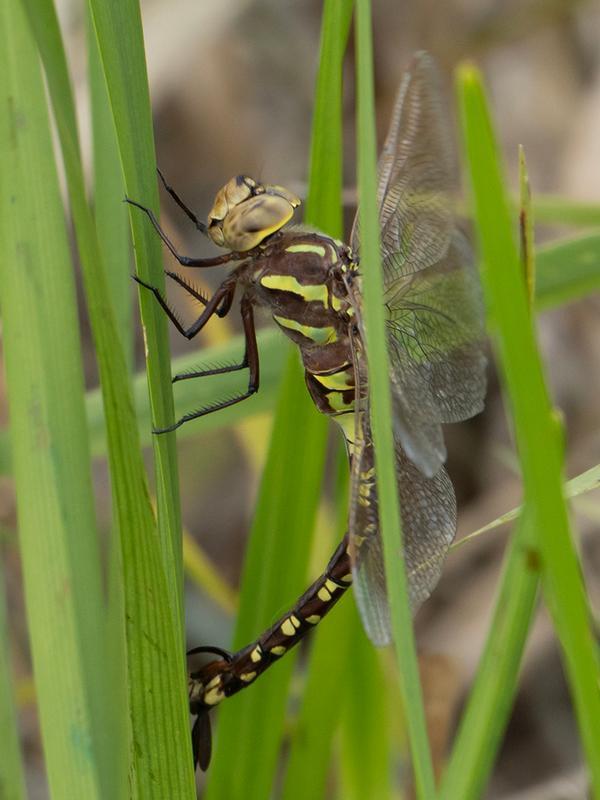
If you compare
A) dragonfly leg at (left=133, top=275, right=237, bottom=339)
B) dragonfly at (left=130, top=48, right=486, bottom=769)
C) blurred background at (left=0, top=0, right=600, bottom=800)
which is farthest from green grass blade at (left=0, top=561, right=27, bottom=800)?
blurred background at (left=0, top=0, right=600, bottom=800)

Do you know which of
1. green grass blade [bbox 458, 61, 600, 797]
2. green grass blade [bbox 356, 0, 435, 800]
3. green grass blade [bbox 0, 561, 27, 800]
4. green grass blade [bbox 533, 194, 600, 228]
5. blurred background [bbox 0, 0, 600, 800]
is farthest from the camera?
blurred background [bbox 0, 0, 600, 800]

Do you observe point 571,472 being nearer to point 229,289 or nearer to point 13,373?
point 229,289

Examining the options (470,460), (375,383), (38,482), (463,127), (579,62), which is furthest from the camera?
(579,62)

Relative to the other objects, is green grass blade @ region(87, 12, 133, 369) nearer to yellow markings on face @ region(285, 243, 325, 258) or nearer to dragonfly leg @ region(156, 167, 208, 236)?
dragonfly leg @ region(156, 167, 208, 236)

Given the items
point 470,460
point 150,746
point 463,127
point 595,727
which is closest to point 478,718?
point 595,727

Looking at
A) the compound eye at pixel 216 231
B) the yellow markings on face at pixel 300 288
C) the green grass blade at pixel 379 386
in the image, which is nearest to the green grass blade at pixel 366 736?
the yellow markings on face at pixel 300 288

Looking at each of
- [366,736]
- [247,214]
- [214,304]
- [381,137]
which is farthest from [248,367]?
[381,137]

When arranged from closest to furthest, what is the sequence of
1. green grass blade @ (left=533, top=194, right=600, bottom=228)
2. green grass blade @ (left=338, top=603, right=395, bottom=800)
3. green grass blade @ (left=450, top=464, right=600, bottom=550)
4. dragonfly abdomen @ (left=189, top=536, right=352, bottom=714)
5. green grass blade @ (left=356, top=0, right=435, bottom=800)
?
green grass blade @ (left=356, top=0, right=435, bottom=800)
green grass blade @ (left=450, top=464, right=600, bottom=550)
dragonfly abdomen @ (left=189, top=536, right=352, bottom=714)
green grass blade @ (left=338, top=603, right=395, bottom=800)
green grass blade @ (left=533, top=194, right=600, bottom=228)
